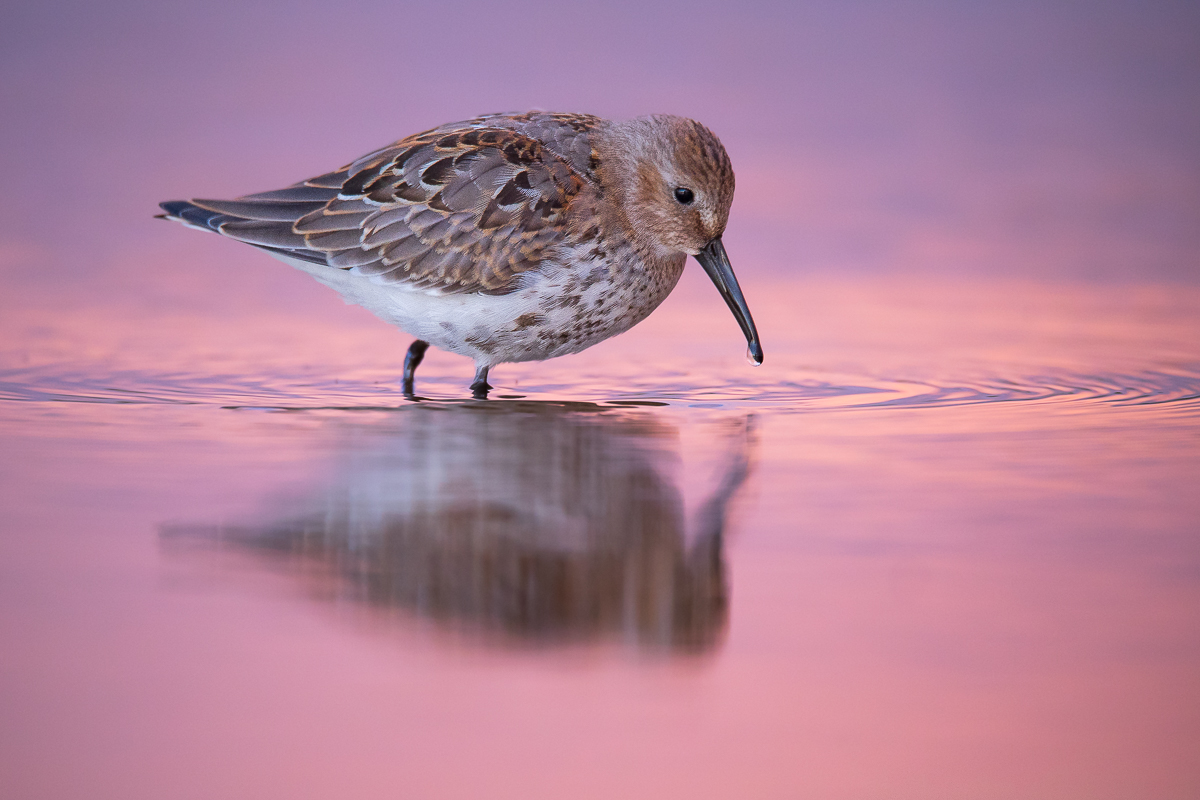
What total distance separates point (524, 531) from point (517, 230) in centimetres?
177

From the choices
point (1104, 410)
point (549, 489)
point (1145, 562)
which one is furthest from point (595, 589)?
point (1104, 410)

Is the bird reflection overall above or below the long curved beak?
below

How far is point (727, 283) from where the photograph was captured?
4746mm

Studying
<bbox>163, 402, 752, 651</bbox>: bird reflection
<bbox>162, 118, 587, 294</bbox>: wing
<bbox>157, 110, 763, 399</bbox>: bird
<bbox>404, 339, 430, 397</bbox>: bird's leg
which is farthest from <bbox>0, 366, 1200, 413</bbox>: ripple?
<bbox>163, 402, 752, 651</bbox>: bird reflection

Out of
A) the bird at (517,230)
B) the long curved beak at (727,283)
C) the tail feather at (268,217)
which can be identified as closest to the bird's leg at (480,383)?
the bird at (517,230)

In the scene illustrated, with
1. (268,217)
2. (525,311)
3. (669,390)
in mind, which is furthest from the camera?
(268,217)

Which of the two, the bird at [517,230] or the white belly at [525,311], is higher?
the bird at [517,230]

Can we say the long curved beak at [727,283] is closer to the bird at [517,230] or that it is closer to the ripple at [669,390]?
the bird at [517,230]

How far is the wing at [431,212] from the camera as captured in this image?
447 centimetres

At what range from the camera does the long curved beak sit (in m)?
4.72

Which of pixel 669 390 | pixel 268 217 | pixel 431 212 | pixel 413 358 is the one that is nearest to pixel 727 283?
pixel 669 390

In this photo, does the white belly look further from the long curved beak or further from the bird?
the long curved beak

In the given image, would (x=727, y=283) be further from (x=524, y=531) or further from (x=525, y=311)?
(x=524, y=531)

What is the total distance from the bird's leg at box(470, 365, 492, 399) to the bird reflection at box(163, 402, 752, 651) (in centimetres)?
68
